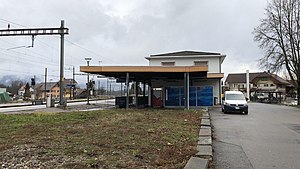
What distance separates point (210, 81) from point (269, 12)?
17.2 meters

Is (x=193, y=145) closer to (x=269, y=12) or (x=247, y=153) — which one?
(x=247, y=153)

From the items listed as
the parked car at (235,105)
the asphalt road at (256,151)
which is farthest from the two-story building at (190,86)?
the asphalt road at (256,151)

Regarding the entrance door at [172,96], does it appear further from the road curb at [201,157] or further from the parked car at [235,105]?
the road curb at [201,157]

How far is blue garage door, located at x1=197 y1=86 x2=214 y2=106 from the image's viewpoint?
30.6m

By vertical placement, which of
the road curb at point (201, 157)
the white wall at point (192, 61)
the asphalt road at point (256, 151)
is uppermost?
the white wall at point (192, 61)

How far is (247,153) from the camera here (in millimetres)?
7730

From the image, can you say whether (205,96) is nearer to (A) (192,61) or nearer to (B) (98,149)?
(A) (192,61)

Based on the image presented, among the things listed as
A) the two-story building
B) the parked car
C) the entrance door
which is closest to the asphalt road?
the parked car

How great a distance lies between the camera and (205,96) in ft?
101

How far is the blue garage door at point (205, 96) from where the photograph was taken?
30.6m

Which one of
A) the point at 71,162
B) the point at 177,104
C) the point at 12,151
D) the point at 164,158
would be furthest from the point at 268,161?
the point at 177,104

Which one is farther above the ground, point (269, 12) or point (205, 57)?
point (269, 12)

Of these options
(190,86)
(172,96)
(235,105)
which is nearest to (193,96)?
(190,86)

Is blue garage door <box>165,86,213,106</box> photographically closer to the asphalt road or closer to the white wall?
the white wall
